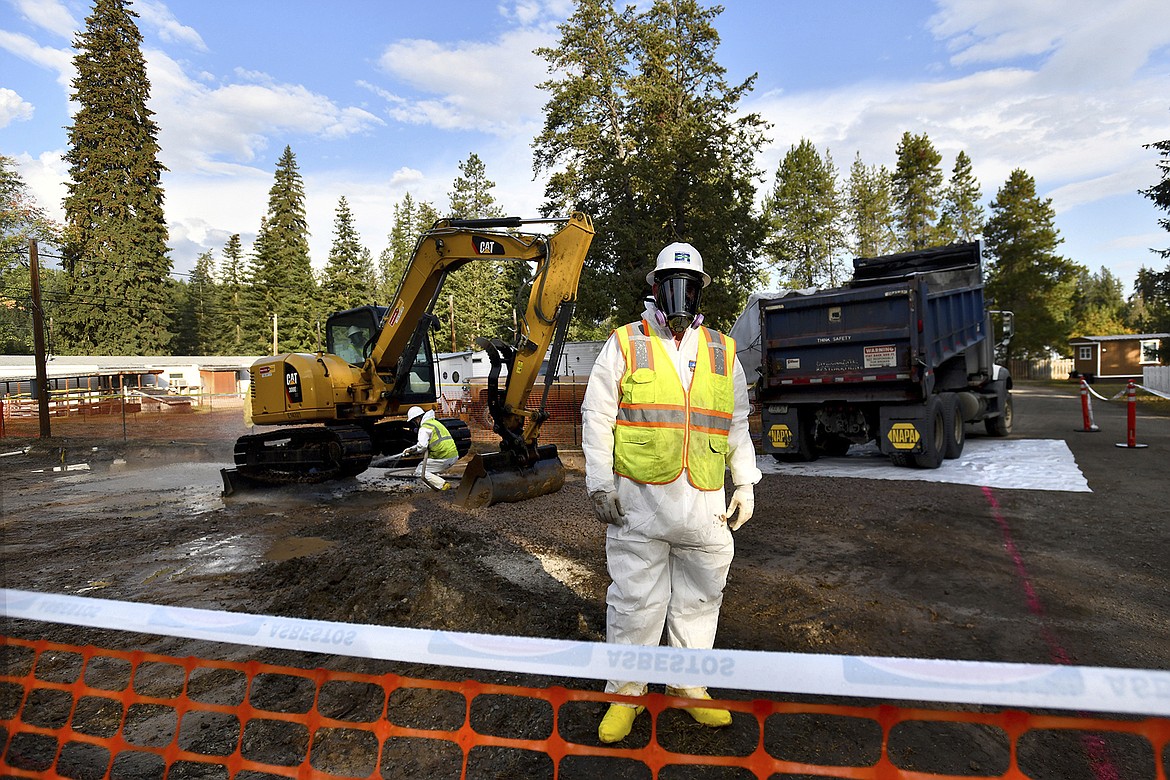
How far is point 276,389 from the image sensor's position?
920 cm

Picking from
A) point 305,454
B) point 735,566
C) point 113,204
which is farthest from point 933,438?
point 113,204

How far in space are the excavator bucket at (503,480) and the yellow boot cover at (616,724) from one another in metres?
4.74

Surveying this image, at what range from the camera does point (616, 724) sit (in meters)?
2.80

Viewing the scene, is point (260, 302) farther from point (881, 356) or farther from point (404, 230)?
point (881, 356)

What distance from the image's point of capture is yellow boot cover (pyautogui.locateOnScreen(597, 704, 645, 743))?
2783 millimetres

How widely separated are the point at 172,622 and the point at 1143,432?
16.6m

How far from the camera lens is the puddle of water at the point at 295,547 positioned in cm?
611

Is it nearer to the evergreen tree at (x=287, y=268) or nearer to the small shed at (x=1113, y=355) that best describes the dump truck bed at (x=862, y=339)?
the small shed at (x=1113, y=355)

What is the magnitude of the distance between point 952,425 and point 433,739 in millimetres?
9323

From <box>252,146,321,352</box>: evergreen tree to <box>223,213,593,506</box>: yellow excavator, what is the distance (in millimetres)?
42528

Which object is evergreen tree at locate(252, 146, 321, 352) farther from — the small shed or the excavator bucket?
the small shed

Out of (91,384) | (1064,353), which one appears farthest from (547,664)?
(1064,353)

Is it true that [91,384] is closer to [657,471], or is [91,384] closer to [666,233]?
[666,233]

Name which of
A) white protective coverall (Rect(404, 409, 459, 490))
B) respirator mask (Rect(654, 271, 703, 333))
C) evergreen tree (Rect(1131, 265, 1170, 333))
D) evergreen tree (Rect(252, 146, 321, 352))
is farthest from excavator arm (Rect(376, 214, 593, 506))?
evergreen tree (Rect(252, 146, 321, 352))
